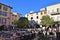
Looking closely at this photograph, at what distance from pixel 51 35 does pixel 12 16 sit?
720 cm

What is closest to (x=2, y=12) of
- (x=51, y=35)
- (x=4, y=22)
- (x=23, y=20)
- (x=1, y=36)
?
(x=4, y=22)

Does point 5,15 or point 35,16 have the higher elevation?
point 35,16

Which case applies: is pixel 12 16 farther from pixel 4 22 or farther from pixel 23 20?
pixel 23 20

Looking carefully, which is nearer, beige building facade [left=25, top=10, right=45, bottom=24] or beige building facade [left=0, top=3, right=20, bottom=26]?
beige building facade [left=0, top=3, right=20, bottom=26]

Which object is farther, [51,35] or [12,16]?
[12,16]

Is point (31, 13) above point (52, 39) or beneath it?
above

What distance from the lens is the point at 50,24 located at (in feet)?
42.3

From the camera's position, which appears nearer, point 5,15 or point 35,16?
point 5,15

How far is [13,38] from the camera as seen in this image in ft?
24.6

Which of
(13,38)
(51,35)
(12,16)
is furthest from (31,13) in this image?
(13,38)

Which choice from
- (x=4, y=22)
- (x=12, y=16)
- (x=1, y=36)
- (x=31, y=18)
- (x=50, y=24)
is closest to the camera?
(x=1, y=36)

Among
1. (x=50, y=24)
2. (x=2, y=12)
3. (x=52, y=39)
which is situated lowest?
(x=52, y=39)

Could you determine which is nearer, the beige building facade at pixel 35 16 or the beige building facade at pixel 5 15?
the beige building facade at pixel 5 15

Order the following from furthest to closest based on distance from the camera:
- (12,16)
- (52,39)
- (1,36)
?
1. (12,16)
2. (52,39)
3. (1,36)
